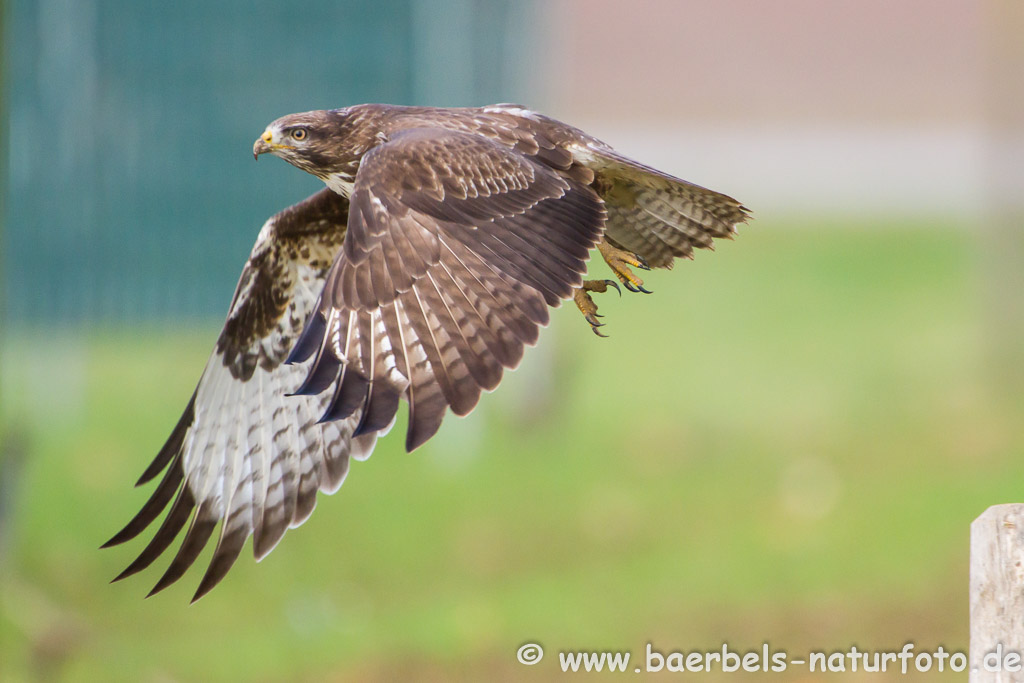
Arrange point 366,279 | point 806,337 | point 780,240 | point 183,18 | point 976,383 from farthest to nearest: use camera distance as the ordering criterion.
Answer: point 780,240 < point 806,337 < point 976,383 < point 183,18 < point 366,279

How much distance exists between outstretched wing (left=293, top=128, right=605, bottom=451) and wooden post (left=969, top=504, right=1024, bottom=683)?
138cm

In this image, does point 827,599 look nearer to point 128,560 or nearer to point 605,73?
point 128,560

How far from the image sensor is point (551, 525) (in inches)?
464

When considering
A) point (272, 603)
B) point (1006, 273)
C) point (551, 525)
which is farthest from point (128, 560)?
point (1006, 273)

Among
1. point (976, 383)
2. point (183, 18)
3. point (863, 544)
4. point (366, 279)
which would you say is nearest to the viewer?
point (366, 279)

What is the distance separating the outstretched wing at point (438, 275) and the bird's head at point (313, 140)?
0.52 metres

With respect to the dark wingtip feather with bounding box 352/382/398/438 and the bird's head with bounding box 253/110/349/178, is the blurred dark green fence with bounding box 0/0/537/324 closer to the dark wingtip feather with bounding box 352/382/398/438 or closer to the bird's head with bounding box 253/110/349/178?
the bird's head with bounding box 253/110/349/178

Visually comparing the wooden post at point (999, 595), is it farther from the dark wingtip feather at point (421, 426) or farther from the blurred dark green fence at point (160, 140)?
the blurred dark green fence at point (160, 140)

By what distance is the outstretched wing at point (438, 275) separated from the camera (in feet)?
14.6

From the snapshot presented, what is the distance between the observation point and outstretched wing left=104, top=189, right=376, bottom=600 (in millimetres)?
6148

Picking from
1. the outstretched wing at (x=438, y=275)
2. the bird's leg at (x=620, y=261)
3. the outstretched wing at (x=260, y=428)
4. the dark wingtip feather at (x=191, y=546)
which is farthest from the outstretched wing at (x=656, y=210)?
the dark wingtip feather at (x=191, y=546)

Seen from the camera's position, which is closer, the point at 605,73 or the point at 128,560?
the point at 128,560

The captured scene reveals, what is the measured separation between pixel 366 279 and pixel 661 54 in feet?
155

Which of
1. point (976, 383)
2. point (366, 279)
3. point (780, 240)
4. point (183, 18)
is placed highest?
point (780, 240)
